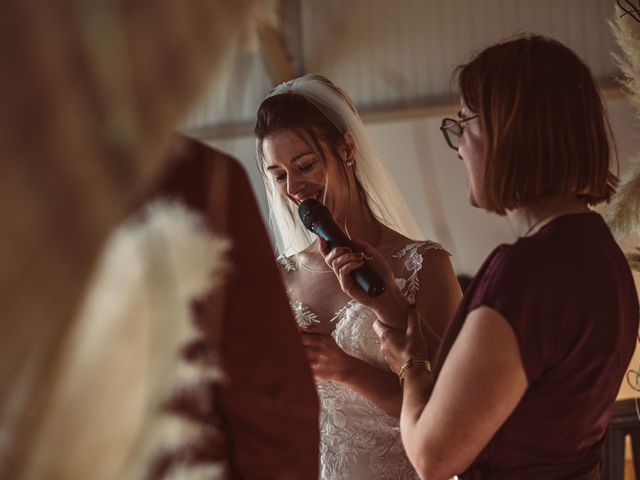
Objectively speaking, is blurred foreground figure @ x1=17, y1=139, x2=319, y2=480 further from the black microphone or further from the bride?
the bride

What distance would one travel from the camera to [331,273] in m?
1.80

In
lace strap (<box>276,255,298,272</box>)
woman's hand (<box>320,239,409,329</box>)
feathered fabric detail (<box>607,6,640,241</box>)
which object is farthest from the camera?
lace strap (<box>276,255,298,272</box>)

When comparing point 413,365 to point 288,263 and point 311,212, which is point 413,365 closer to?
point 311,212

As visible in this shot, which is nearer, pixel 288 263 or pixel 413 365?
pixel 413 365

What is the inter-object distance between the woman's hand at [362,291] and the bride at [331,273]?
0.27 m

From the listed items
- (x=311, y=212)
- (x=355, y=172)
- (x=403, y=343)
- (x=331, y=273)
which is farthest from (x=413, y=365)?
(x=355, y=172)

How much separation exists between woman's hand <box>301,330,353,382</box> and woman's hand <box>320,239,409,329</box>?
0.43ft

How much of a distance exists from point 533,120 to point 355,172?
94 centimetres

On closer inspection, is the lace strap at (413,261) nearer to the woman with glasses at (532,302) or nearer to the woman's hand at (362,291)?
the woman's hand at (362,291)

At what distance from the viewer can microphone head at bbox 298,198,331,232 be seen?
55.3 inches

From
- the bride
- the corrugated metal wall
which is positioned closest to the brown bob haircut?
the bride

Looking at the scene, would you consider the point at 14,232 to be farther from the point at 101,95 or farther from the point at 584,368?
the point at 584,368

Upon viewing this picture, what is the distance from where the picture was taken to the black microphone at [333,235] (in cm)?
119

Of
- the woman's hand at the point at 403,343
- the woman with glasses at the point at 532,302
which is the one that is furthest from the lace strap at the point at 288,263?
the woman with glasses at the point at 532,302
